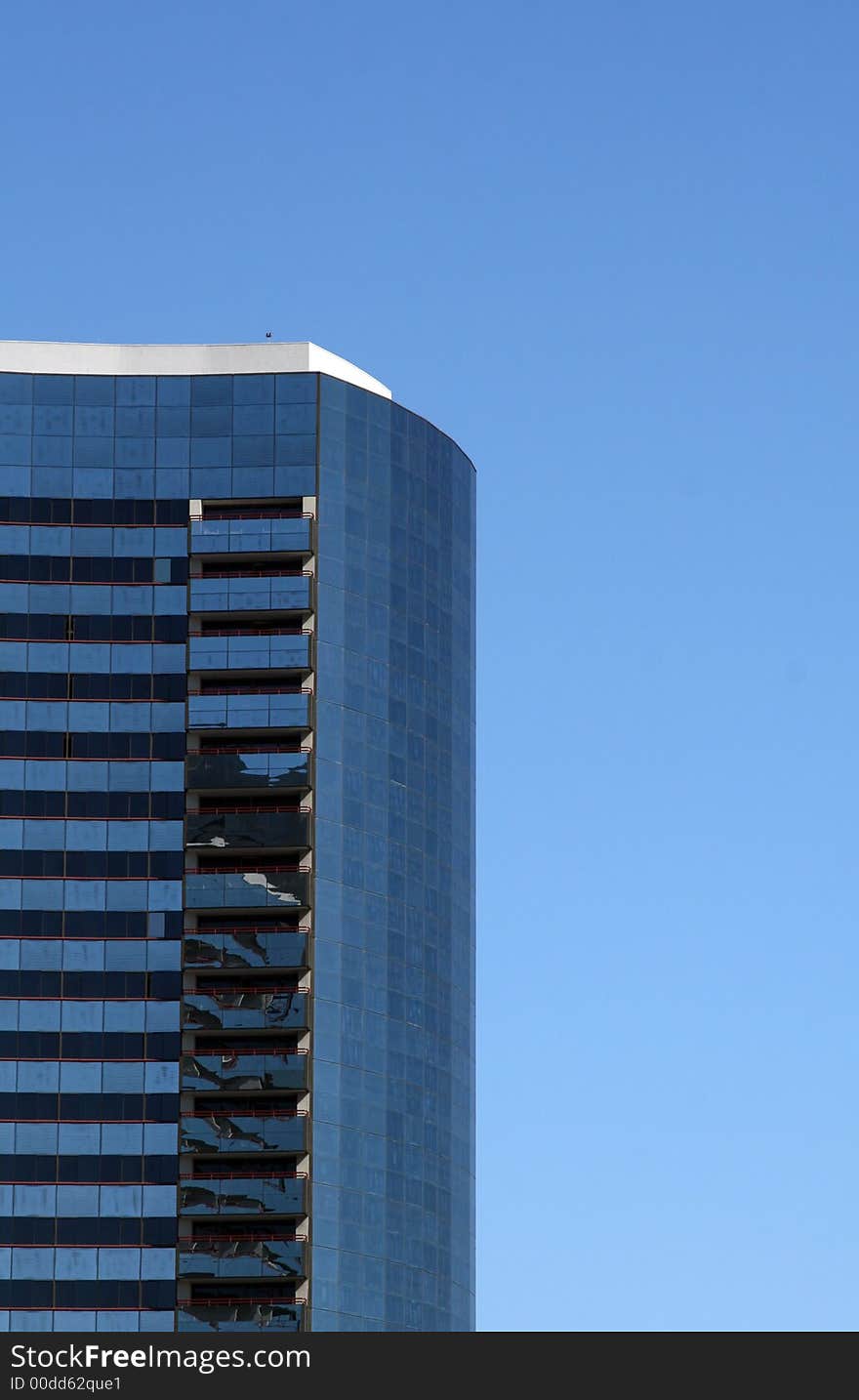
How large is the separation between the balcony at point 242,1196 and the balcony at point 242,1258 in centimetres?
216

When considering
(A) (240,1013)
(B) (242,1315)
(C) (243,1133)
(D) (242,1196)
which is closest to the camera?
(B) (242,1315)

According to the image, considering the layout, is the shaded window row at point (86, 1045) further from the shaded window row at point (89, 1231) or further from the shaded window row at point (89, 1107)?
the shaded window row at point (89, 1231)

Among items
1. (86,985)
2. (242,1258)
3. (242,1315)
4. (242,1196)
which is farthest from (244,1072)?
(242,1315)

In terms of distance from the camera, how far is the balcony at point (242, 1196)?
194875 millimetres

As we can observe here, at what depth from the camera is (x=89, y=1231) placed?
638 ft

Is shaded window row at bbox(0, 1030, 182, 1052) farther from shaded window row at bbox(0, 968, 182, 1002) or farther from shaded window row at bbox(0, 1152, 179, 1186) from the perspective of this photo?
shaded window row at bbox(0, 1152, 179, 1186)

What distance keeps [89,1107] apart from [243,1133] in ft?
37.8

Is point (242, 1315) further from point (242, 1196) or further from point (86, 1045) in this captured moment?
point (86, 1045)

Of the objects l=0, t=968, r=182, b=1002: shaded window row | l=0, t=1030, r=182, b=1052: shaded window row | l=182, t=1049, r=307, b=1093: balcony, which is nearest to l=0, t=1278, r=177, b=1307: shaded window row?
l=182, t=1049, r=307, b=1093: balcony

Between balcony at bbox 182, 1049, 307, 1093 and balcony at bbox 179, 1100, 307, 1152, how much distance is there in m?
2.21
